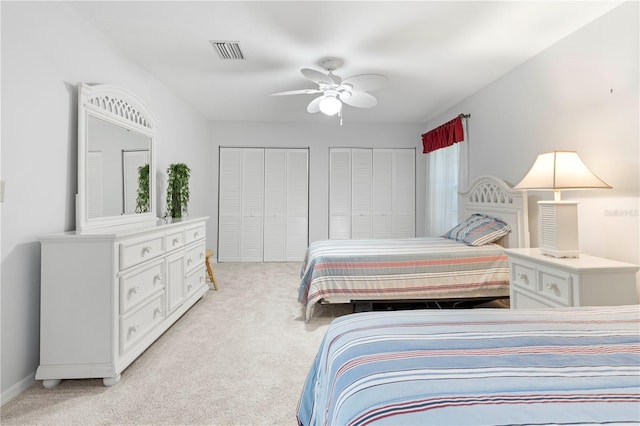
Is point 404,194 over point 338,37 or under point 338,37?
under

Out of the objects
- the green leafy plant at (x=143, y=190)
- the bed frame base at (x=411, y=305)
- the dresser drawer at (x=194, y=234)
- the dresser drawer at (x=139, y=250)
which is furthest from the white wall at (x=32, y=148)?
the bed frame base at (x=411, y=305)

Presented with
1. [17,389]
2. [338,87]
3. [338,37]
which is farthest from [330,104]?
[17,389]

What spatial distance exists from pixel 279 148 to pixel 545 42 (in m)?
4.06

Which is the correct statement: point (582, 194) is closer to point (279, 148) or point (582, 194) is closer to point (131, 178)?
point (131, 178)

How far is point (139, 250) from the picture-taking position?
233cm

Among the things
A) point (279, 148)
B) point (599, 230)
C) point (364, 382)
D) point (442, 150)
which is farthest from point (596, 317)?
point (279, 148)

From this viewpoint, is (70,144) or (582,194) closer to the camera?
(70,144)

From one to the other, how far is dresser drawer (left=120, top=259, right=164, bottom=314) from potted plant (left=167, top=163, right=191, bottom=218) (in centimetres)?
124

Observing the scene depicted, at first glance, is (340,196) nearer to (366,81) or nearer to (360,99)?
(360,99)

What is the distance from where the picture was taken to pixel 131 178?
3055 millimetres

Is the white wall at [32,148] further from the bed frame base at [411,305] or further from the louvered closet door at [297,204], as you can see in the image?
the louvered closet door at [297,204]

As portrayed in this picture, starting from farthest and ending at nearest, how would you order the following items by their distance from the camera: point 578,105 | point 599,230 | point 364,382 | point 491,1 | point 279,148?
point 279,148
point 578,105
point 599,230
point 491,1
point 364,382

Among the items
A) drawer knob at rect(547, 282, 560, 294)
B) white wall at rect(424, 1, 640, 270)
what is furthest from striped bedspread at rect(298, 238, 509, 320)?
drawer knob at rect(547, 282, 560, 294)

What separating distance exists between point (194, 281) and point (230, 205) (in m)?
2.55
